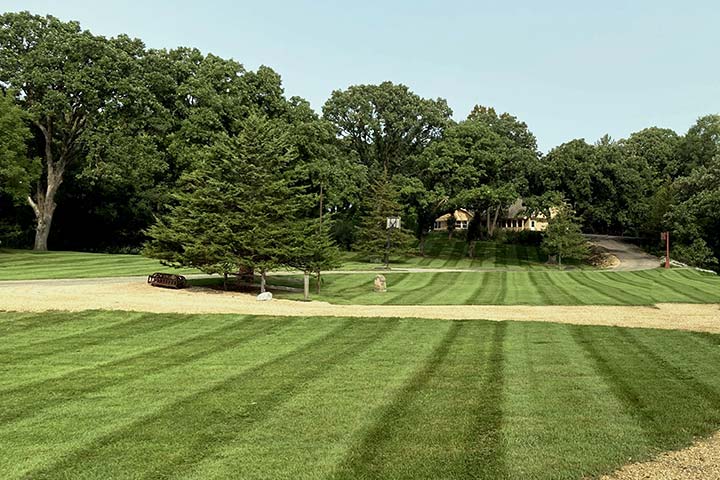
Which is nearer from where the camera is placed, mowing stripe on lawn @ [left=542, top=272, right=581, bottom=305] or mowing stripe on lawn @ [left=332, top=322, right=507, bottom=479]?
mowing stripe on lawn @ [left=332, top=322, right=507, bottom=479]

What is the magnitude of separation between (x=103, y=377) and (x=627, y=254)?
54693 millimetres

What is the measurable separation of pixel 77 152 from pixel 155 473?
43.7 m

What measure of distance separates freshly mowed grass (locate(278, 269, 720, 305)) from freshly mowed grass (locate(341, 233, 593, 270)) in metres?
7.71

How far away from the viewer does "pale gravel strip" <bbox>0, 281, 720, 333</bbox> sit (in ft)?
55.2

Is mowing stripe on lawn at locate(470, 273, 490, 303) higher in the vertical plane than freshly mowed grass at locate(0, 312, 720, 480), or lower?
lower

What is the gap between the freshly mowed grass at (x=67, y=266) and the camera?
1132 inches

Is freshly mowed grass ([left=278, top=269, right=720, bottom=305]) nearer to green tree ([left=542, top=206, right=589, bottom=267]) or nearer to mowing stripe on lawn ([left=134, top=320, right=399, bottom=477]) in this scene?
green tree ([left=542, top=206, right=589, bottom=267])

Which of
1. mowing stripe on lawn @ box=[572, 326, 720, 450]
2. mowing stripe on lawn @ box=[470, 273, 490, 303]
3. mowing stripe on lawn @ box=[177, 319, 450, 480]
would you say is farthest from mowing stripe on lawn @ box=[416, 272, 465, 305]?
mowing stripe on lawn @ box=[177, 319, 450, 480]

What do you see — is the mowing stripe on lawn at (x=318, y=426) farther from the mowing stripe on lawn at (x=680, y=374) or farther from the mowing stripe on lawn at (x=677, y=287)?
the mowing stripe on lawn at (x=677, y=287)

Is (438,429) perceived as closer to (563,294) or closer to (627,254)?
(563,294)

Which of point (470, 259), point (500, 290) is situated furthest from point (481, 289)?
point (470, 259)

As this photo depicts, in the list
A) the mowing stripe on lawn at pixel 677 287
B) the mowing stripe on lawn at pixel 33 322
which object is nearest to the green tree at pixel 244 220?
the mowing stripe on lawn at pixel 33 322

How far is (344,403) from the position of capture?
7.85 m

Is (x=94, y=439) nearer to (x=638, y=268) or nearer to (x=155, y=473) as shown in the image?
(x=155, y=473)
